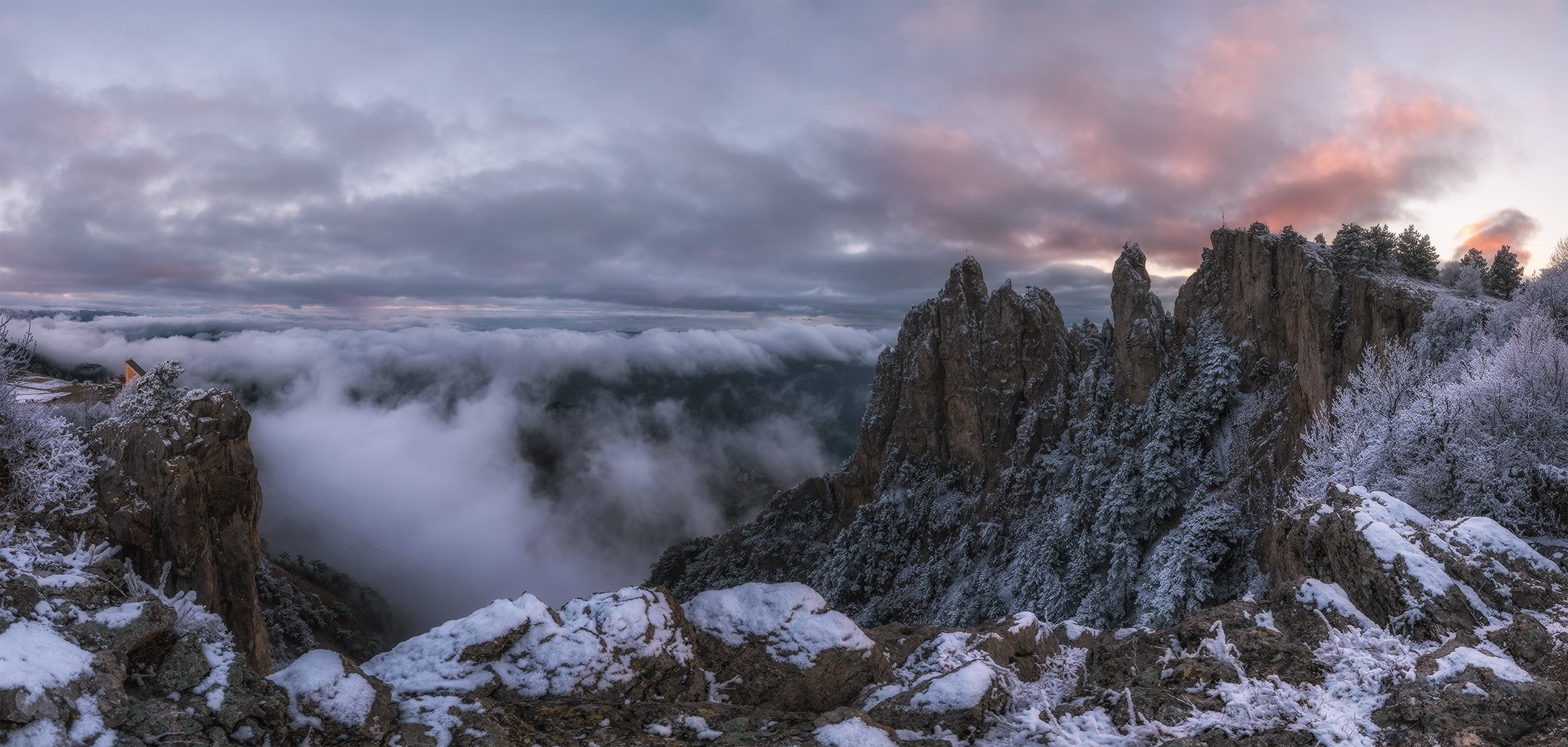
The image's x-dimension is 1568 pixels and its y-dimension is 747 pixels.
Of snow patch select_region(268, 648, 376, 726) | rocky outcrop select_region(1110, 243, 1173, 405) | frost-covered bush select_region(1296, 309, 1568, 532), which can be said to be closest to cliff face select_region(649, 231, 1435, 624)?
rocky outcrop select_region(1110, 243, 1173, 405)

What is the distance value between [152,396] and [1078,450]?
235 feet

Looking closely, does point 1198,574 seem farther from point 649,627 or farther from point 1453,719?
point 649,627

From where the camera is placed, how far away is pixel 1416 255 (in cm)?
4181

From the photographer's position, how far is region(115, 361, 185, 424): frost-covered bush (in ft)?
61.4

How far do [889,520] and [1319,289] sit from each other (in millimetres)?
55460

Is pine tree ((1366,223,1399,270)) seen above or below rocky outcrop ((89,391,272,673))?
above

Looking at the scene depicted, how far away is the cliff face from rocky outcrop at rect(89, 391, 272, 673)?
44.1 m

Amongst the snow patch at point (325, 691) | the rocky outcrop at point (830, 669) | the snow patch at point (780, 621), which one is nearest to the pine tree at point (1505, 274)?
the rocky outcrop at point (830, 669)

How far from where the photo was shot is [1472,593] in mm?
10641

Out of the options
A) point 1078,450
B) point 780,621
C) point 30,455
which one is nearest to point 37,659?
point 780,621

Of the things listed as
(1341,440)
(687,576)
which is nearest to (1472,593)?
(1341,440)

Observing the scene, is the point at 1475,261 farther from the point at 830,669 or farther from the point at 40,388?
the point at 40,388

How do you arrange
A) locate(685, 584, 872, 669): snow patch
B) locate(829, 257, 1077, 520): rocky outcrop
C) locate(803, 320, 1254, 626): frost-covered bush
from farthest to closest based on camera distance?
locate(829, 257, 1077, 520): rocky outcrop → locate(803, 320, 1254, 626): frost-covered bush → locate(685, 584, 872, 669): snow patch

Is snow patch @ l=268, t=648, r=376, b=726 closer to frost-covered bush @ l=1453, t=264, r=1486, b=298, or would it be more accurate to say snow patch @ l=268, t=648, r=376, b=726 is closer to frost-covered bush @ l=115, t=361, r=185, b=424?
frost-covered bush @ l=115, t=361, r=185, b=424
